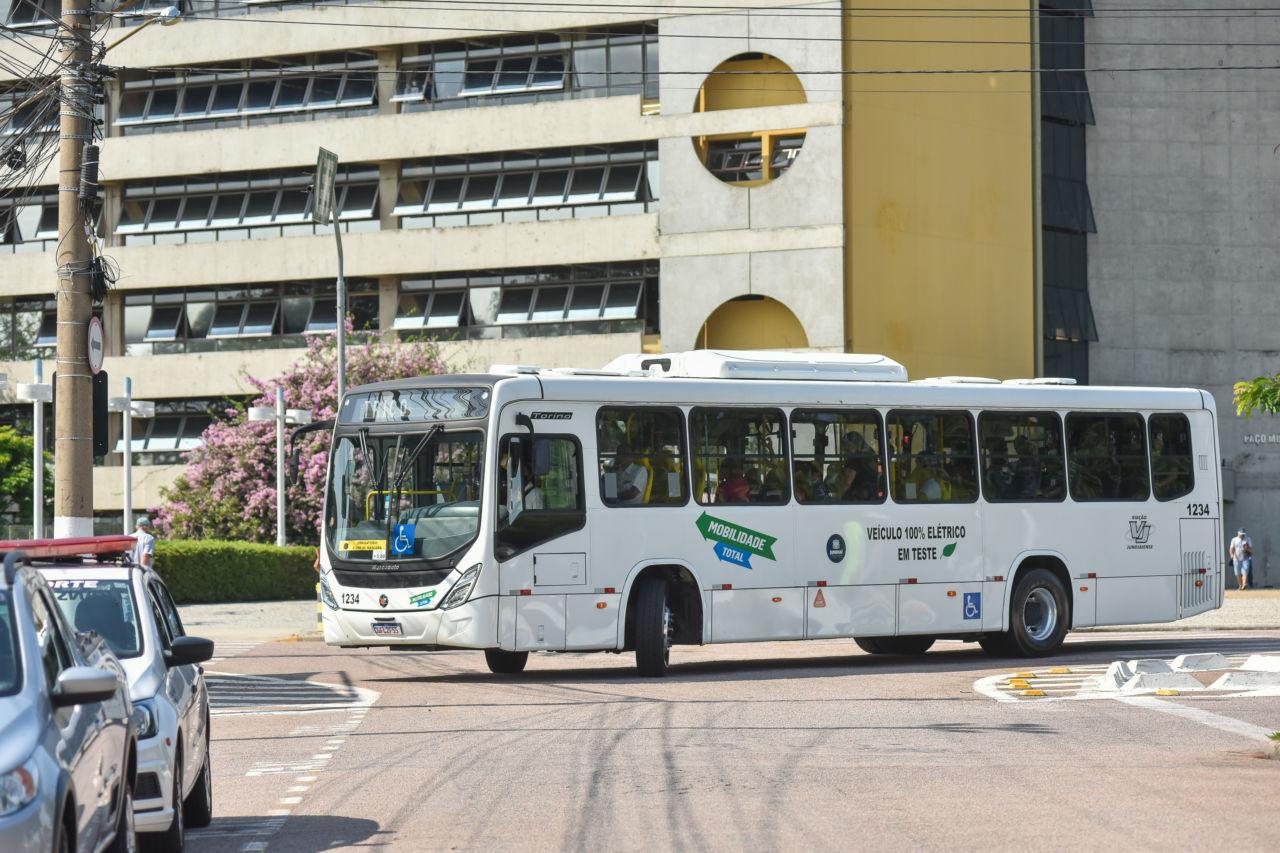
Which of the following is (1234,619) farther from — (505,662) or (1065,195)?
(1065,195)

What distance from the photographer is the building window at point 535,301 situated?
49906 millimetres

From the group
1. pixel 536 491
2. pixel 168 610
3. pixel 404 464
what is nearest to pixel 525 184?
pixel 404 464

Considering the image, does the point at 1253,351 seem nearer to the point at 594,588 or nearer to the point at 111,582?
the point at 594,588

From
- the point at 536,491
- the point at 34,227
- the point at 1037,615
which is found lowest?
the point at 1037,615

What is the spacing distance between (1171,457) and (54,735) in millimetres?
20711

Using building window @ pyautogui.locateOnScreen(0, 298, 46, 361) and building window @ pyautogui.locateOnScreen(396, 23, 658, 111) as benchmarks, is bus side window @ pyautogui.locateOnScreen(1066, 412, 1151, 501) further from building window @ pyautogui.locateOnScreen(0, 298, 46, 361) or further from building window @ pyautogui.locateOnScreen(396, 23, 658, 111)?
building window @ pyautogui.locateOnScreen(0, 298, 46, 361)

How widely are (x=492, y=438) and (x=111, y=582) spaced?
10.1m

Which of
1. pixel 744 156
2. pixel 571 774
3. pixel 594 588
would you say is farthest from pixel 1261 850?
pixel 744 156

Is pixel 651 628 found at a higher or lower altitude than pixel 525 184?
lower

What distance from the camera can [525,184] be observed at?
5138 centimetres

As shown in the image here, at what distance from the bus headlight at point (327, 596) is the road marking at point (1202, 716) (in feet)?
26.9

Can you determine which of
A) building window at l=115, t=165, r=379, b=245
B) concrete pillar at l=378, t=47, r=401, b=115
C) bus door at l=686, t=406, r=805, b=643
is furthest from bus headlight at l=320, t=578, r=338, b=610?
concrete pillar at l=378, t=47, r=401, b=115

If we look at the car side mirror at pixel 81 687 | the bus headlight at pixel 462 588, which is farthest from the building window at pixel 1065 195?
the car side mirror at pixel 81 687

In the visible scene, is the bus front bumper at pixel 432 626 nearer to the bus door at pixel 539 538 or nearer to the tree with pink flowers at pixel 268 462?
the bus door at pixel 539 538
